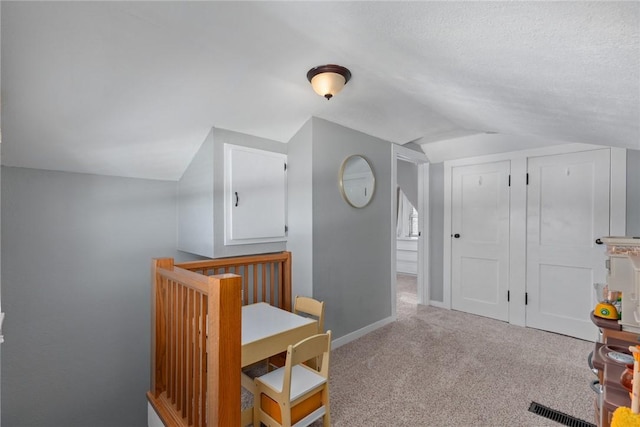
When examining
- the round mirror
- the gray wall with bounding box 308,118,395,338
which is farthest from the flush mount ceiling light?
the round mirror

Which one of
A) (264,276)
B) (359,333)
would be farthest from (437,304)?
(264,276)

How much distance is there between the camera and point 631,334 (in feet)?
4.40

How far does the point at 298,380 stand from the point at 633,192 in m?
3.19

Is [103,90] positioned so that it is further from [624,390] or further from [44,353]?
[624,390]

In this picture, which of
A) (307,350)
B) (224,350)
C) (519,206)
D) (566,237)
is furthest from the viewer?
(519,206)

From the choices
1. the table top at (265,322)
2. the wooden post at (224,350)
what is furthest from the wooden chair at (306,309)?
the wooden post at (224,350)

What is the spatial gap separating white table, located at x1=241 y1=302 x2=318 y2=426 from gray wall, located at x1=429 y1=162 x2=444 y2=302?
260 cm

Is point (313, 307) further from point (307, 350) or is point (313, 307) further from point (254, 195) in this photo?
point (254, 195)

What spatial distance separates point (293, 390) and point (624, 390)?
4.24 feet

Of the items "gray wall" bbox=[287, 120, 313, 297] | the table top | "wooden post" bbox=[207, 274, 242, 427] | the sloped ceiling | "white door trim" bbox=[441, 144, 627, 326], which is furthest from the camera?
"white door trim" bbox=[441, 144, 627, 326]

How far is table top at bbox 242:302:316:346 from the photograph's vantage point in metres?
1.69

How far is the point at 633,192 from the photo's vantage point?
2635 mm

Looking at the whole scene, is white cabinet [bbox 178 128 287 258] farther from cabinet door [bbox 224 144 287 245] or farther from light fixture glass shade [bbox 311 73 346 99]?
light fixture glass shade [bbox 311 73 346 99]

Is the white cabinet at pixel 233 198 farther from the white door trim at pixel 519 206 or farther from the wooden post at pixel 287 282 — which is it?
the white door trim at pixel 519 206
